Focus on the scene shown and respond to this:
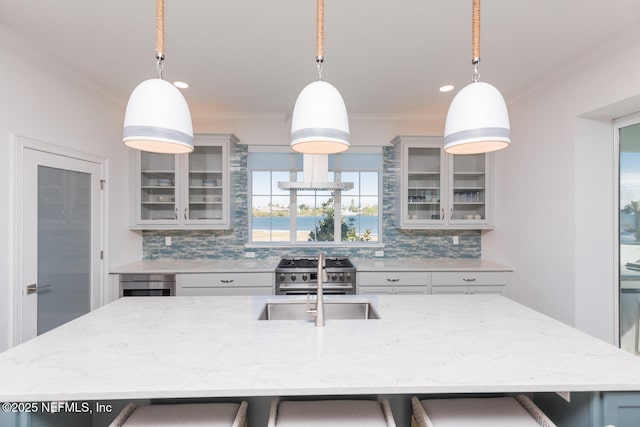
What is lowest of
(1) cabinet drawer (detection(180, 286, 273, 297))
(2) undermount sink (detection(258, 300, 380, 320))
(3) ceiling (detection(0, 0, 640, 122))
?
(1) cabinet drawer (detection(180, 286, 273, 297))

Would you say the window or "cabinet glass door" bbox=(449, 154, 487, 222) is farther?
the window

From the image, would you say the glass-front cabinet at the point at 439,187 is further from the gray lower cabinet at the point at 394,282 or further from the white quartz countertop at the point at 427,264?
the gray lower cabinet at the point at 394,282

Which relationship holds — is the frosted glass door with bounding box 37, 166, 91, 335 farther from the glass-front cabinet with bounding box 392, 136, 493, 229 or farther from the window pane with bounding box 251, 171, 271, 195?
the glass-front cabinet with bounding box 392, 136, 493, 229

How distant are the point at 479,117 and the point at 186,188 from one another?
3.05 metres

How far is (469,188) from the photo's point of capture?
3.57 meters

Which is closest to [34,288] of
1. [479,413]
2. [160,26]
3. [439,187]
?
Answer: [160,26]

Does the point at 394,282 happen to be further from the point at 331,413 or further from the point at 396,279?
the point at 331,413

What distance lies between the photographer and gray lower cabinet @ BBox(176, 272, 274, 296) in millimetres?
3094

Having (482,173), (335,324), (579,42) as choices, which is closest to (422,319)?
(335,324)

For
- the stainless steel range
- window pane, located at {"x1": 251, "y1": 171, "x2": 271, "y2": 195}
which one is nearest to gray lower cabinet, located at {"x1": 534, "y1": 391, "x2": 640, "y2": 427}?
the stainless steel range

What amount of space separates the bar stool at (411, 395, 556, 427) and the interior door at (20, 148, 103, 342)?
2.66 m

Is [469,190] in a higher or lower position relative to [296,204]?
higher

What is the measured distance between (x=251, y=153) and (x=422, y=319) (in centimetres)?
288

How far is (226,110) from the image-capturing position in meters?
3.55
